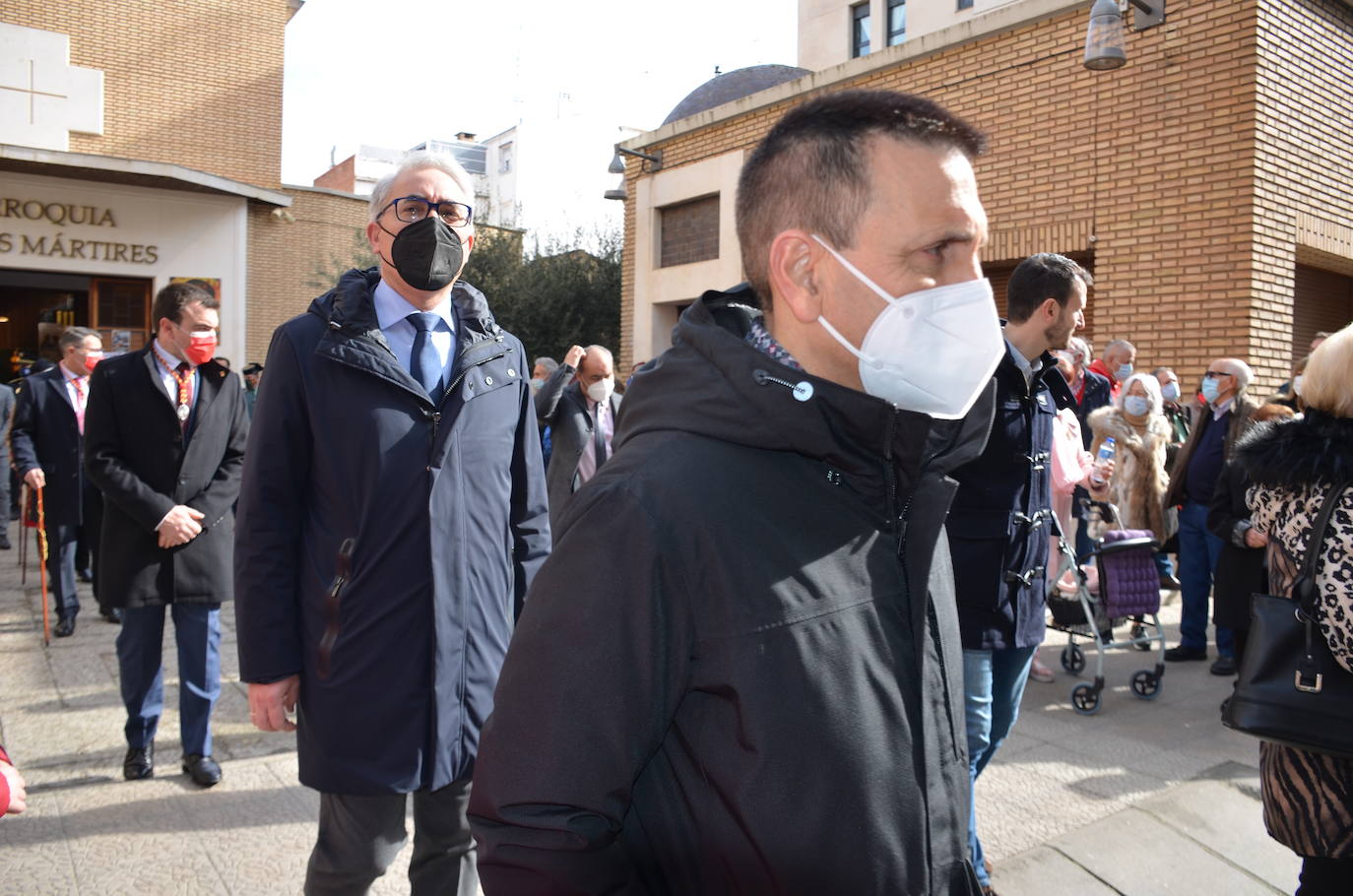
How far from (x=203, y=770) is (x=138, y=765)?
33 cm

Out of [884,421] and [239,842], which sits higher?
[884,421]

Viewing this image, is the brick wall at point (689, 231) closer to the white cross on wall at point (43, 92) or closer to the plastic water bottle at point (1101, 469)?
the plastic water bottle at point (1101, 469)

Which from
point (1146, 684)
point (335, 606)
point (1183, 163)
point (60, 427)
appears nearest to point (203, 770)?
point (335, 606)

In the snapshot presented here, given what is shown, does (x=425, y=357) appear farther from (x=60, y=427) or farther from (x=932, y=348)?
(x=60, y=427)

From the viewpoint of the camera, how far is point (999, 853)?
3.81m

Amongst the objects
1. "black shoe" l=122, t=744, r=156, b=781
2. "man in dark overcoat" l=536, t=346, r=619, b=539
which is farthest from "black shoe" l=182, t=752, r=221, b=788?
"man in dark overcoat" l=536, t=346, r=619, b=539

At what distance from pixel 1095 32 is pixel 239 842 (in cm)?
924

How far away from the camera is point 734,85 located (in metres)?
19.8

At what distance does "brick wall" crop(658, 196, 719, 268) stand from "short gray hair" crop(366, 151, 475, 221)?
1309 cm

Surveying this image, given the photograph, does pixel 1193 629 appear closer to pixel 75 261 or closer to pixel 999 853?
pixel 999 853

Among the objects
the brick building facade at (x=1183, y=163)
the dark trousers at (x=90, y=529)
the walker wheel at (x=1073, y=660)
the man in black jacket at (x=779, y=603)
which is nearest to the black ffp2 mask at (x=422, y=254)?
the man in black jacket at (x=779, y=603)

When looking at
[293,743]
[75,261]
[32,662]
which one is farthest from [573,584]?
[75,261]

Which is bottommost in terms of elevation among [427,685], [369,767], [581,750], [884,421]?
[369,767]

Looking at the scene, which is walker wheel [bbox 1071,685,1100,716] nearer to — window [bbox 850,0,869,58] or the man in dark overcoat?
the man in dark overcoat
